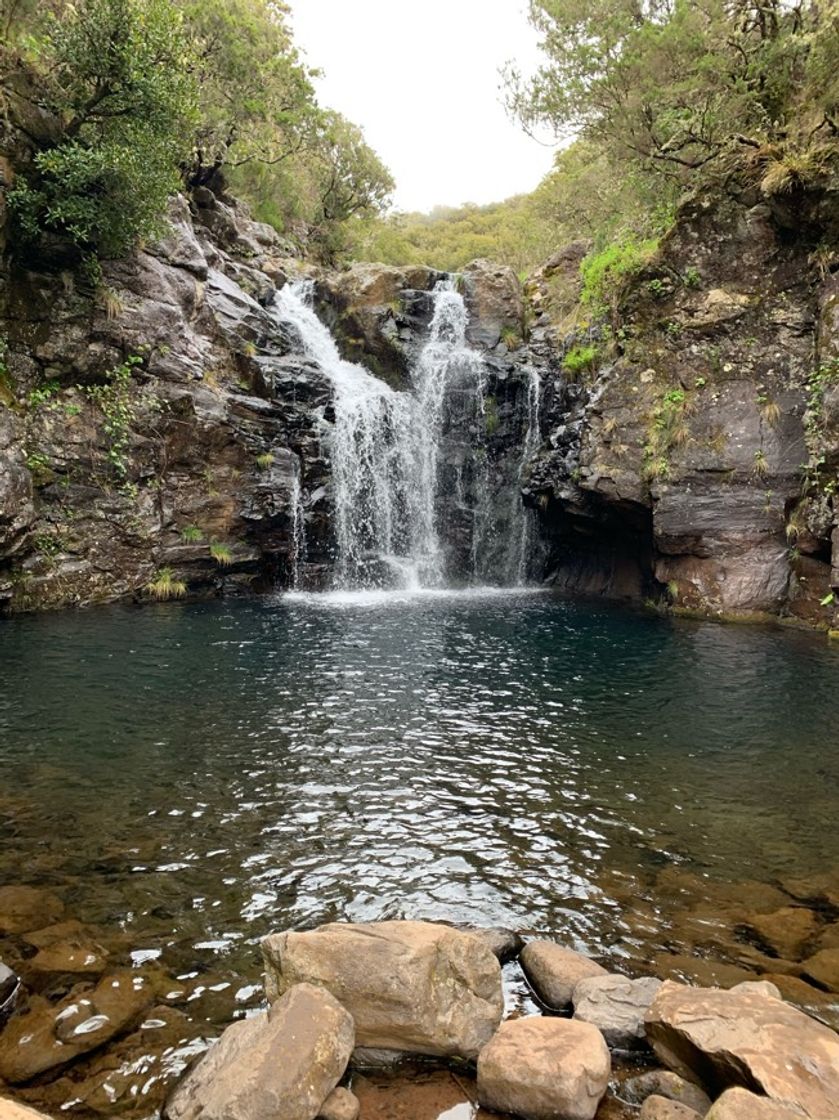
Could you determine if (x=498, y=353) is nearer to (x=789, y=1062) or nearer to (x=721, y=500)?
(x=721, y=500)

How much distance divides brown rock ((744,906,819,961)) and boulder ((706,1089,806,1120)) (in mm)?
2173

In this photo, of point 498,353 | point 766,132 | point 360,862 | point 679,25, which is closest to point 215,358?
point 498,353

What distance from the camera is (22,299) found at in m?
18.1

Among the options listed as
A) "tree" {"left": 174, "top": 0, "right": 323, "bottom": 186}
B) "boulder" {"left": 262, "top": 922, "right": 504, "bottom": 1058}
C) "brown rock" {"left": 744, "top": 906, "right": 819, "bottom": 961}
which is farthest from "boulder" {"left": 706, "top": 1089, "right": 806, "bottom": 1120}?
"tree" {"left": 174, "top": 0, "right": 323, "bottom": 186}

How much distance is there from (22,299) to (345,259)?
28.1 meters

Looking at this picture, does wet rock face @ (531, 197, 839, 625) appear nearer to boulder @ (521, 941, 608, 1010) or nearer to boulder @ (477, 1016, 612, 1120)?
boulder @ (521, 941, 608, 1010)

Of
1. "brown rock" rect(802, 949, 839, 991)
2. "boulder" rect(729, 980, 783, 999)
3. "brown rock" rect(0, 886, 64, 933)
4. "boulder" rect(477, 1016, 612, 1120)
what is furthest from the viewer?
"brown rock" rect(0, 886, 64, 933)

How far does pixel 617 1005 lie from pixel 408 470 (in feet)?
74.4

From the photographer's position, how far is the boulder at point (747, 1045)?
10.4ft

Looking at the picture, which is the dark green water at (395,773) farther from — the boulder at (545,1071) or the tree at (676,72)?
the tree at (676,72)

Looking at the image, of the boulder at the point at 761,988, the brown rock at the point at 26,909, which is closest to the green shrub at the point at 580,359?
the boulder at the point at 761,988

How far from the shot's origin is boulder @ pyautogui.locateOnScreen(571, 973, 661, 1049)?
153 inches

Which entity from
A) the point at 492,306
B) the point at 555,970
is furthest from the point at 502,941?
the point at 492,306

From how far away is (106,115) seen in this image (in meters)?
17.1
